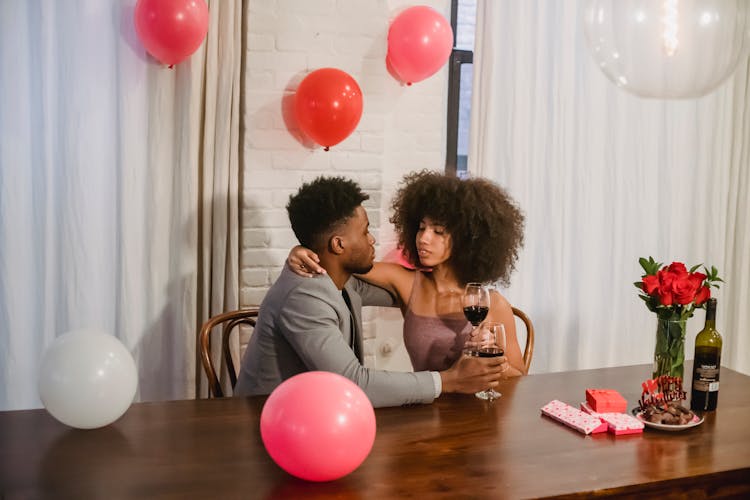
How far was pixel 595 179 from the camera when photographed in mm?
3641

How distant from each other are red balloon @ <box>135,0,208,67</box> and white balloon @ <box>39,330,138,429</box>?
4.11 ft

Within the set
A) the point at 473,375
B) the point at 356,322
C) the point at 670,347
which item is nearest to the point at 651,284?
the point at 670,347

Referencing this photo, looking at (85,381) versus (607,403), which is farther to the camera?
(607,403)

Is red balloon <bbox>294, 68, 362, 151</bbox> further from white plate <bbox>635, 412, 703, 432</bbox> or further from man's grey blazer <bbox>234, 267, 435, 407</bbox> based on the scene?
white plate <bbox>635, 412, 703, 432</bbox>

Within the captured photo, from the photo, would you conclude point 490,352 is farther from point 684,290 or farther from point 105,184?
point 105,184

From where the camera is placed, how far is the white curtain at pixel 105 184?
9.09 ft

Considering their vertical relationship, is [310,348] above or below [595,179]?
below

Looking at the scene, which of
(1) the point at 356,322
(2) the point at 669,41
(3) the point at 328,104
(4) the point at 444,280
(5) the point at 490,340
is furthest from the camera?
(3) the point at 328,104

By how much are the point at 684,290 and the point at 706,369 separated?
0.67 ft

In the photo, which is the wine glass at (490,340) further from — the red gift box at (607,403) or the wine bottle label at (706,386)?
the wine bottle label at (706,386)

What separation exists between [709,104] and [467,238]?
188 centimetres

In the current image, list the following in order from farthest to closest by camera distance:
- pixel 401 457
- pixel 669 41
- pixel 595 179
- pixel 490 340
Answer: pixel 595 179, pixel 490 340, pixel 401 457, pixel 669 41

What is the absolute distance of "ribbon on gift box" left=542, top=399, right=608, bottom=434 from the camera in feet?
5.97

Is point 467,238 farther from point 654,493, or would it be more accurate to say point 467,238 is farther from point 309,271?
point 654,493
